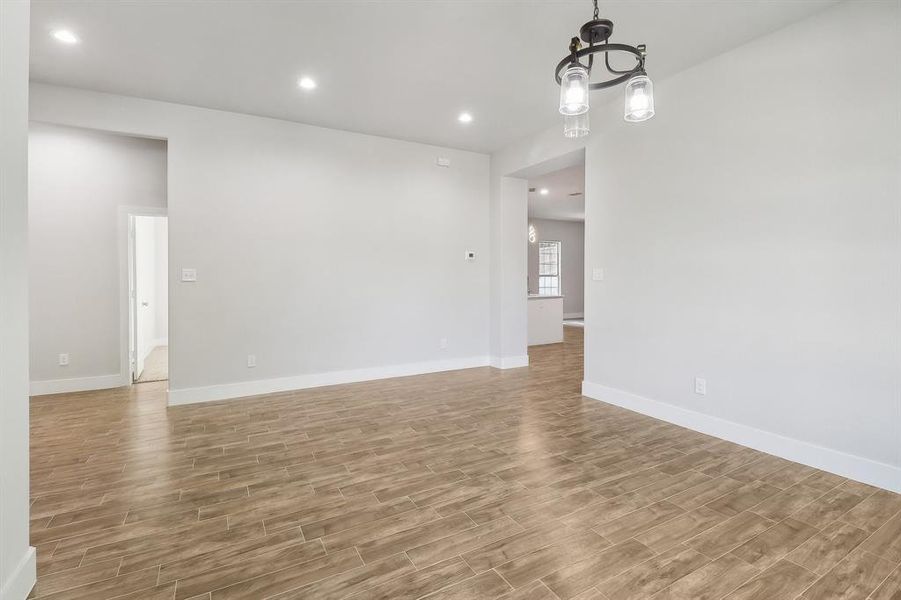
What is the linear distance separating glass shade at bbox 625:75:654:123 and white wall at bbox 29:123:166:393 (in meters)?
5.33

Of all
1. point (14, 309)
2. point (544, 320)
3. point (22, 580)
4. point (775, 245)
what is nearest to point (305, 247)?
point (14, 309)

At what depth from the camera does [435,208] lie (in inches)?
231

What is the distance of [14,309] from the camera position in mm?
1603

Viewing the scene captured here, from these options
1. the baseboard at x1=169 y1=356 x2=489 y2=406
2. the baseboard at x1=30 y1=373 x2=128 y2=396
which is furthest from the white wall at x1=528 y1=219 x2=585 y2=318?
the baseboard at x1=30 y1=373 x2=128 y2=396

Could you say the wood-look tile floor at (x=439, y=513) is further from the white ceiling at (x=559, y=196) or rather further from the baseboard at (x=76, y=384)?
the white ceiling at (x=559, y=196)

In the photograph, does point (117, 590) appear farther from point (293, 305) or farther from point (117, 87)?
point (117, 87)

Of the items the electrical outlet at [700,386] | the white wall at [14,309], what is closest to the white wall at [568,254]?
the electrical outlet at [700,386]

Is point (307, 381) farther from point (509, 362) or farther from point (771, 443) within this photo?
point (771, 443)

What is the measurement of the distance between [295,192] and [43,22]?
7.68 feet

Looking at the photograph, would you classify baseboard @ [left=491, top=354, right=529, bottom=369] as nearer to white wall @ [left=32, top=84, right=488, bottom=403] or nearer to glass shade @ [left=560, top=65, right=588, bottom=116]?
white wall @ [left=32, top=84, right=488, bottom=403]

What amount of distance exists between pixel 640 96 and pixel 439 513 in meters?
2.37

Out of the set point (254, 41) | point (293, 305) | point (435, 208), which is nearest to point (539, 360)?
point (435, 208)

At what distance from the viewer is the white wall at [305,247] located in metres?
4.42

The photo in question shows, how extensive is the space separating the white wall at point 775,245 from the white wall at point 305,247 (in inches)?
93.8
